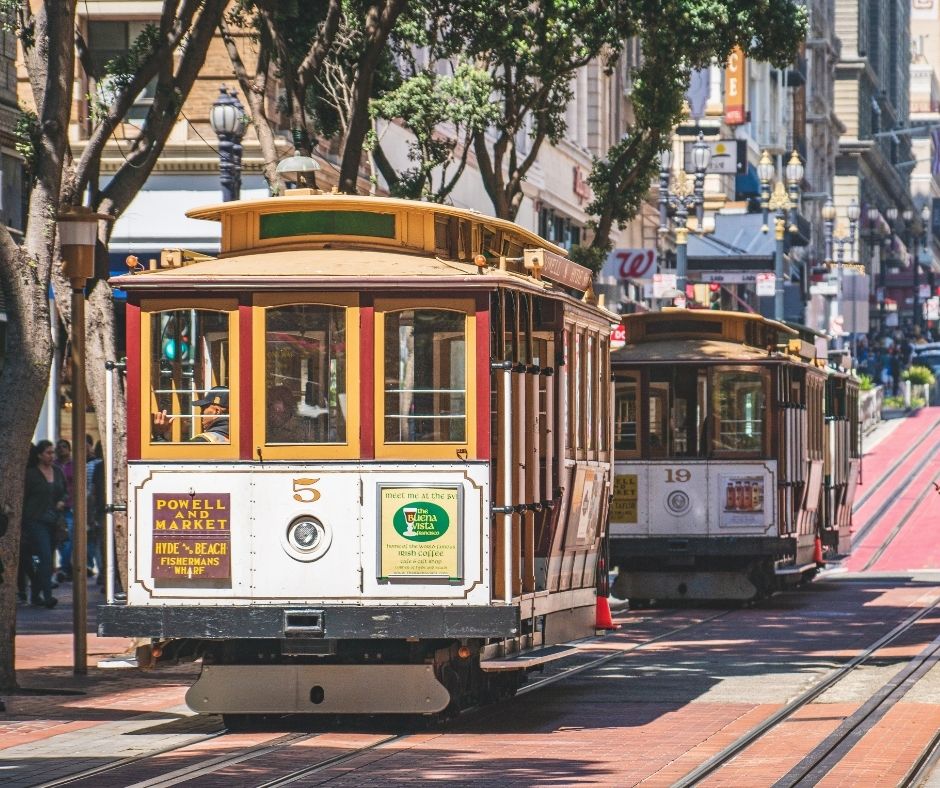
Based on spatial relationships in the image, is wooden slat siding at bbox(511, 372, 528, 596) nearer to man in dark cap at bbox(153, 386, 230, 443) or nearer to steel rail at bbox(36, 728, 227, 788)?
man in dark cap at bbox(153, 386, 230, 443)

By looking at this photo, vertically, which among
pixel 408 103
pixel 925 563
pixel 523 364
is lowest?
pixel 925 563

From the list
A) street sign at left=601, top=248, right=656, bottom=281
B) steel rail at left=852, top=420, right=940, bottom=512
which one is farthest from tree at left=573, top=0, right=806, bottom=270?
steel rail at left=852, top=420, right=940, bottom=512

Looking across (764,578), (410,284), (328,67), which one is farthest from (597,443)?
(764,578)

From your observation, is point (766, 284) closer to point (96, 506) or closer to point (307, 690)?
Answer: point (96, 506)

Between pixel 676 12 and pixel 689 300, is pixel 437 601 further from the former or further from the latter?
pixel 689 300

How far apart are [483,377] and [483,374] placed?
0.06 ft

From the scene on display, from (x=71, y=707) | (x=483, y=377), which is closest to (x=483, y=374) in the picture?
(x=483, y=377)

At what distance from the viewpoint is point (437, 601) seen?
13469mm

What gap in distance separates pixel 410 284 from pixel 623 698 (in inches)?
160

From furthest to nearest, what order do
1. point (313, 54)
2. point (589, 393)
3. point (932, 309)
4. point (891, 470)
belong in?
1. point (932, 309)
2. point (891, 470)
3. point (313, 54)
4. point (589, 393)

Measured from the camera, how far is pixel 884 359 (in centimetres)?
9306

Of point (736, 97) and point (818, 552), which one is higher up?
point (736, 97)

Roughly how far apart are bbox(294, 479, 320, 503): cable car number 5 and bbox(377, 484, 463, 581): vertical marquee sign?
397 mm

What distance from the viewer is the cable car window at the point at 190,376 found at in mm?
13781
